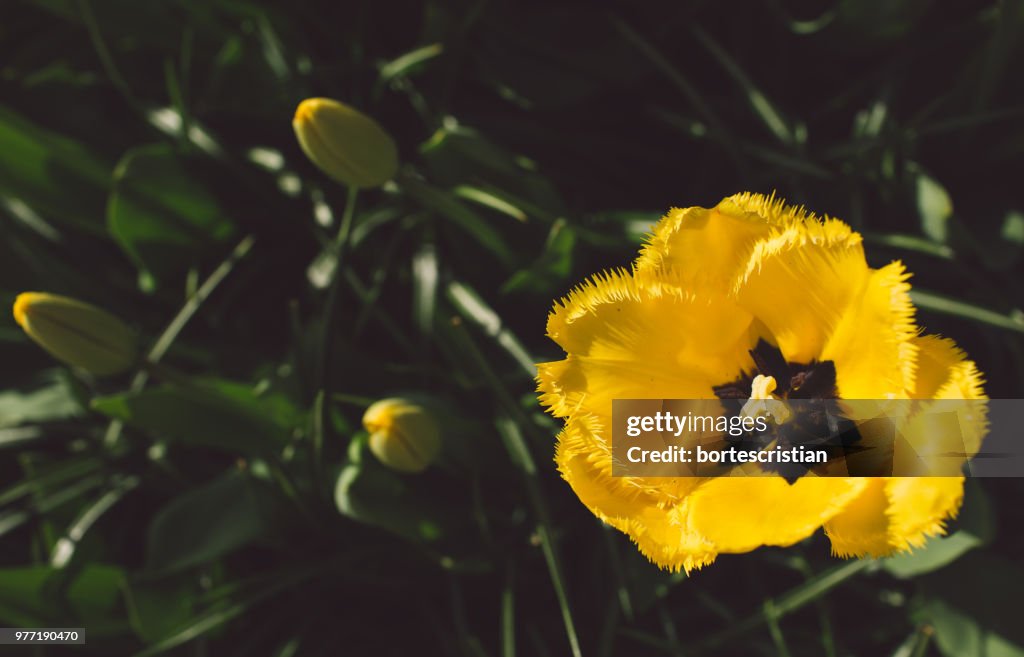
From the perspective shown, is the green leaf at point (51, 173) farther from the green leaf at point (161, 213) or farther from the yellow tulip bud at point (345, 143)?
the yellow tulip bud at point (345, 143)

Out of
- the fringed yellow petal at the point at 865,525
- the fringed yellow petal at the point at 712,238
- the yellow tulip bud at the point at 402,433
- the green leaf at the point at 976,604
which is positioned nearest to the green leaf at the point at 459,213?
the yellow tulip bud at the point at 402,433

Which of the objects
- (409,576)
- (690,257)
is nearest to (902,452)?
(690,257)

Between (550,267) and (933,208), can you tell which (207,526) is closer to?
(550,267)

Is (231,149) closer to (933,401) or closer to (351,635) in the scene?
(351,635)

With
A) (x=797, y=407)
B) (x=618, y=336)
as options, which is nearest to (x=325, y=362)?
A: (x=618, y=336)

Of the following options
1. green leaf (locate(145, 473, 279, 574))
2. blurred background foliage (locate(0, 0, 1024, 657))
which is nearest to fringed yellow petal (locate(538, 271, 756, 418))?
blurred background foliage (locate(0, 0, 1024, 657))
